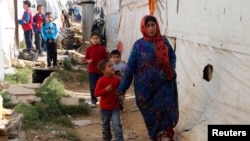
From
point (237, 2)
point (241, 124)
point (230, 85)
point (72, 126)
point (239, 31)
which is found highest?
point (237, 2)

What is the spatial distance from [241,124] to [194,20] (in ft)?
5.19

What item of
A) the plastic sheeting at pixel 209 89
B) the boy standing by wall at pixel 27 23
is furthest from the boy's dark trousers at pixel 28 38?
the plastic sheeting at pixel 209 89

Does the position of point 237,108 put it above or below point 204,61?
below

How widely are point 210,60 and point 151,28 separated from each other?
2.41ft

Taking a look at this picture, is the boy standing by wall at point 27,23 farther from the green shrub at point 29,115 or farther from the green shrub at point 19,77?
the green shrub at point 29,115

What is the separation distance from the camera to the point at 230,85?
12.8ft

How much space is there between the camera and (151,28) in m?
4.23

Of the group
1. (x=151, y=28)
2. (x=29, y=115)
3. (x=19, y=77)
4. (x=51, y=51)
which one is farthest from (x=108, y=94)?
(x=51, y=51)

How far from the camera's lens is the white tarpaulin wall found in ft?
12.2

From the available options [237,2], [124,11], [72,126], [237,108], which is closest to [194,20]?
[237,2]

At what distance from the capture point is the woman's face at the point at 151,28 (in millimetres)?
4219

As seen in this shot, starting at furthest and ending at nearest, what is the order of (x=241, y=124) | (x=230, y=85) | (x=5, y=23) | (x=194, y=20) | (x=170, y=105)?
(x=5, y=23) < (x=194, y=20) < (x=170, y=105) < (x=230, y=85) < (x=241, y=124)

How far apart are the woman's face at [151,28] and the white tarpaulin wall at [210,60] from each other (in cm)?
60

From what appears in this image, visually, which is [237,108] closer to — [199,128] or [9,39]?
[199,128]
